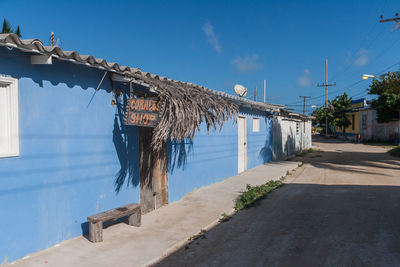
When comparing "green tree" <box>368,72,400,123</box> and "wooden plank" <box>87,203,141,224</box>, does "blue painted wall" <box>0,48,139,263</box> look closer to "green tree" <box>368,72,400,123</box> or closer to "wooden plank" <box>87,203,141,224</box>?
"wooden plank" <box>87,203,141,224</box>

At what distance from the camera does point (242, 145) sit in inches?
442

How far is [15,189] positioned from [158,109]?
234 centimetres

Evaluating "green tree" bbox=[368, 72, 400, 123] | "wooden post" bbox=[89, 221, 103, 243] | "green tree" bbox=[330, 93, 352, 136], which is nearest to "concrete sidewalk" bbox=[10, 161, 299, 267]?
"wooden post" bbox=[89, 221, 103, 243]

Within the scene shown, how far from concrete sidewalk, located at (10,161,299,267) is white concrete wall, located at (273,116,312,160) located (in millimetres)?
8912

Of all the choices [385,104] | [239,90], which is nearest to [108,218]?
[239,90]

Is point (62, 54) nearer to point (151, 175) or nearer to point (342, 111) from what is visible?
point (151, 175)

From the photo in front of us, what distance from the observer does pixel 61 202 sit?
428 centimetres

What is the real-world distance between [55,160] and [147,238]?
1.94m

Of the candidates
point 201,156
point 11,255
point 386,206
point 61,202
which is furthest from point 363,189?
point 11,255

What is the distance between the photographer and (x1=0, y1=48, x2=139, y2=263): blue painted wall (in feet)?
12.1

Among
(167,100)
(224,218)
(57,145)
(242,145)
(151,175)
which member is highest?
(167,100)

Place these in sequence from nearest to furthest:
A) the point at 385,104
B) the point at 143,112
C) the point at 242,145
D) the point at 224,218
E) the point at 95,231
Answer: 1. the point at 95,231
2. the point at 143,112
3. the point at 224,218
4. the point at 242,145
5. the point at 385,104

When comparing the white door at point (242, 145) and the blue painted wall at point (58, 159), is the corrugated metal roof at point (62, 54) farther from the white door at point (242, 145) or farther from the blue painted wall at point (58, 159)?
the white door at point (242, 145)

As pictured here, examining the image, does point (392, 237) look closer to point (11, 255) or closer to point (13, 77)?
point (11, 255)
